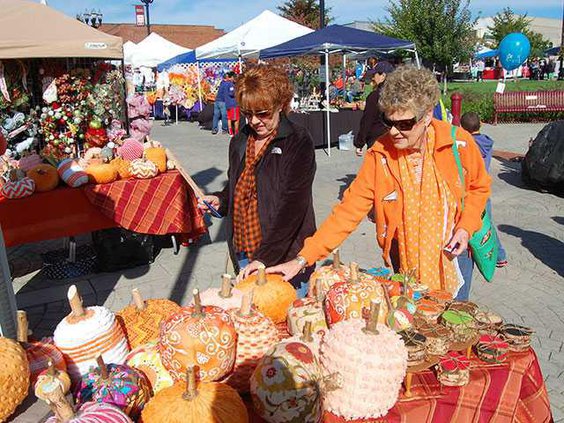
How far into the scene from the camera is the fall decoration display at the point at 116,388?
1.37 metres

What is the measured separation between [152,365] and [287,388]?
1.58ft

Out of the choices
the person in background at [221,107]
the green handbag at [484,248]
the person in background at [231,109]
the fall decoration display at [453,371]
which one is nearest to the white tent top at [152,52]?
the person in background at [221,107]

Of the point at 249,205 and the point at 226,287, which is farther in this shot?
the point at 249,205

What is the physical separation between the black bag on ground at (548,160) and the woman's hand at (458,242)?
6273 millimetres

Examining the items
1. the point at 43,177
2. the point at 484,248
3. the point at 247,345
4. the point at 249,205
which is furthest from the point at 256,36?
the point at 247,345

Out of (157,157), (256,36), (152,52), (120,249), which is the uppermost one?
(152,52)

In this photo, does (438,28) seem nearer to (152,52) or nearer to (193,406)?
(152,52)

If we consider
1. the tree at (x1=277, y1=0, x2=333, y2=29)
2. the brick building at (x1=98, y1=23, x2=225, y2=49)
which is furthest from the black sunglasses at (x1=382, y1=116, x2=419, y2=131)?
the brick building at (x1=98, y1=23, x2=225, y2=49)

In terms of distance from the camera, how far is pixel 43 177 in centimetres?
471

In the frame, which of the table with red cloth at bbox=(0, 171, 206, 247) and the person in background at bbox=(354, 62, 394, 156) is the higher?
the person in background at bbox=(354, 62, 394, 156)

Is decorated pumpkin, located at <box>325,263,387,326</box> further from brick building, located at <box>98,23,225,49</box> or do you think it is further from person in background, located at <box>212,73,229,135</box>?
brick building, located at <box>98,23,225,49</box>

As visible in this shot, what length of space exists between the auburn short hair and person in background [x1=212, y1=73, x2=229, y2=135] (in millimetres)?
12629

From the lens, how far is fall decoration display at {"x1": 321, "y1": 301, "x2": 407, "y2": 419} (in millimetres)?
1418

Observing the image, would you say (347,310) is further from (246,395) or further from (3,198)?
(3,198)
